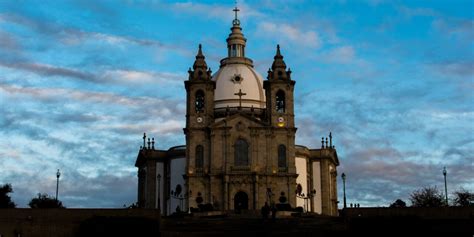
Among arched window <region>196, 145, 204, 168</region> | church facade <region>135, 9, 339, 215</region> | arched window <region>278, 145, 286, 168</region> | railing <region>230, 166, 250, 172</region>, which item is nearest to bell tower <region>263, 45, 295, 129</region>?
church facade <region>135, 9, 339, 215</region>

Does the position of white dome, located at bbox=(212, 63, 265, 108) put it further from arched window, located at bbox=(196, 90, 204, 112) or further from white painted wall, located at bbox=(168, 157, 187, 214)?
white painted wall, located at bbox=(168, 157, 187, 214)

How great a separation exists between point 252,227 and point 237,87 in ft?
143

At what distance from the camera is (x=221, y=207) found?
8594 centimetres

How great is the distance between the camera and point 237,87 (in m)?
99.6

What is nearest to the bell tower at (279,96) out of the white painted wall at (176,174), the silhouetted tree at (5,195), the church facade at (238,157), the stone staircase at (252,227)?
the church facade at (238,157)

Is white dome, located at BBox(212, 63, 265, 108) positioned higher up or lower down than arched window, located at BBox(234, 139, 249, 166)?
higher up

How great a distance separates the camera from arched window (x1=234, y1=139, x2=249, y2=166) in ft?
289

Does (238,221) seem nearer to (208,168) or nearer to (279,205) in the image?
(279,205)

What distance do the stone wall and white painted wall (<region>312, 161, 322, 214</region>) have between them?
40553 millimetres

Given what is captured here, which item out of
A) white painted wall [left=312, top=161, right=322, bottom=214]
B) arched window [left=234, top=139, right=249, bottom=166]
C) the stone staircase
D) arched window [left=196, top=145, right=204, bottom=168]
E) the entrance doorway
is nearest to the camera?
the stone staircase

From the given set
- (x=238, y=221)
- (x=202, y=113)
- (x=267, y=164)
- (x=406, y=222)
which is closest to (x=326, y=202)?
(x=267, y=164)

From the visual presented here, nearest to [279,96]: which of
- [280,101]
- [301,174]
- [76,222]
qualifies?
[280,101]

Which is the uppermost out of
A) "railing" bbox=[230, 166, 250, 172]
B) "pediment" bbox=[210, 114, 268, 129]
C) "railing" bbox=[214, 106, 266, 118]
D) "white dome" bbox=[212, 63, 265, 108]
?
"white dome" bbox=[212, 63, 265, 108]

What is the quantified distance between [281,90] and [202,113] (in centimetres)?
923
